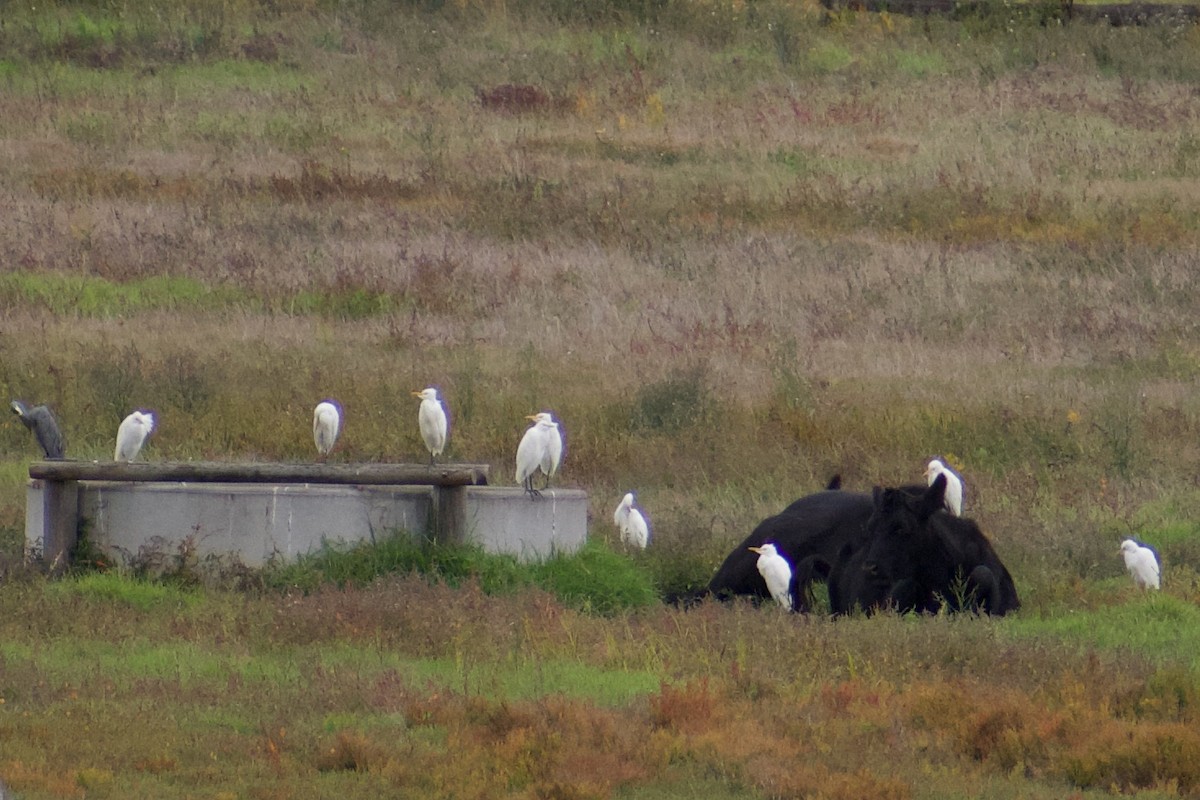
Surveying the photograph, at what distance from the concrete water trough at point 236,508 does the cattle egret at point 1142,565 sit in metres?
3.97

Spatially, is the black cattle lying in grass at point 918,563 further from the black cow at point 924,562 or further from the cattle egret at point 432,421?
the cattle egret at point 432,421

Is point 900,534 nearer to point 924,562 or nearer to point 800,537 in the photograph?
point 924,562

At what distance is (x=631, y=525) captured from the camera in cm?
1350

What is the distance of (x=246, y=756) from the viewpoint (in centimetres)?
779

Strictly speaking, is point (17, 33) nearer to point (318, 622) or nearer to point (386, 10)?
point (386, 10)

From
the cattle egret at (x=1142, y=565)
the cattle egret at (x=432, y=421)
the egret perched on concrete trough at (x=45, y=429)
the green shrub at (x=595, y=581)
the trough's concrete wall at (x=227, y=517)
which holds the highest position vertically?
the cattle egret at (x=432, y=421)

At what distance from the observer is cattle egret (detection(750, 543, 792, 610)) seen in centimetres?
1204

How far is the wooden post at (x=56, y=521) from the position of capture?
11555 mm

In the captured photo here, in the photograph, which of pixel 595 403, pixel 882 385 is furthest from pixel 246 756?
pixel 882 385

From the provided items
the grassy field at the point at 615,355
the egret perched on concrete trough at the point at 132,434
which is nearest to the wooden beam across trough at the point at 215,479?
the grassy field at the point at 615,355

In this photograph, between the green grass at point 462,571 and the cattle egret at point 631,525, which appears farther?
the cattle egret at point 631,525

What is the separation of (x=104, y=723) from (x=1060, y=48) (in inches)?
1225

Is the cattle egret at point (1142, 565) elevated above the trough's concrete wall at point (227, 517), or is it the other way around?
the trough's concrete wall at point (227, 517)

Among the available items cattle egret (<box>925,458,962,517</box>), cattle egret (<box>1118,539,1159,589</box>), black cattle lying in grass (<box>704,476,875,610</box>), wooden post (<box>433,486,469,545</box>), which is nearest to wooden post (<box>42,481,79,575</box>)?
wooden post (<box>433,486,469,545</box>)
